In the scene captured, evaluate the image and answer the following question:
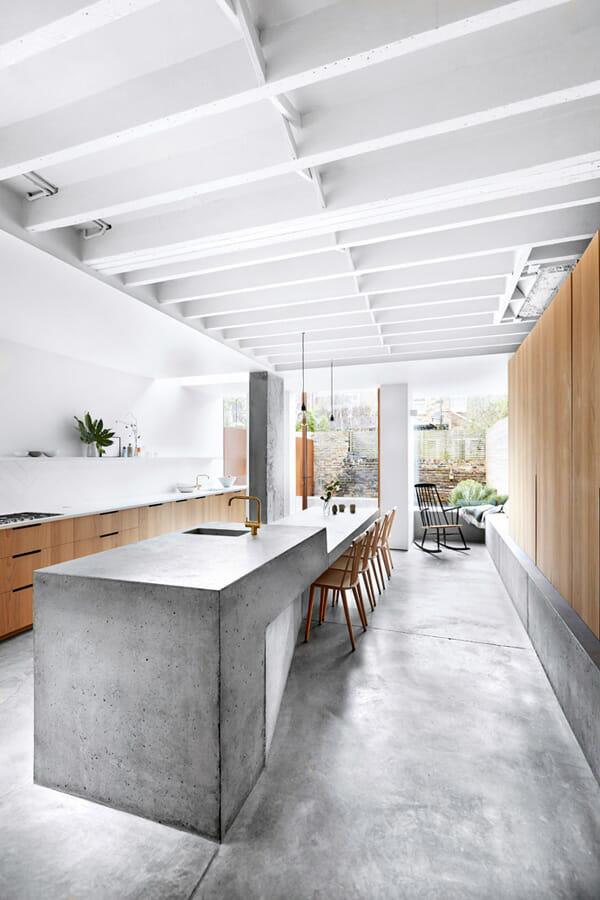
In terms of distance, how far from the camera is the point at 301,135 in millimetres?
1874

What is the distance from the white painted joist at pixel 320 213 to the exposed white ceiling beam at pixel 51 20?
117 cm

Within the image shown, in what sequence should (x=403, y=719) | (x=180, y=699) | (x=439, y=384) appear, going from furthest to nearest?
(x=439, y=384) < (x=403, y=719) < (x=180, y=699)

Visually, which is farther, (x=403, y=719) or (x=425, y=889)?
(x=403, y=719)

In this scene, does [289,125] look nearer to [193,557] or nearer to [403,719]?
[193,557]

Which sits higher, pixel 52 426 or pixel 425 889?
pixel 52 426

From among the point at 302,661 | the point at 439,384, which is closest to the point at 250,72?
the point at 302,661

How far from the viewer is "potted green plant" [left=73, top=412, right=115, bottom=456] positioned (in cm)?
525

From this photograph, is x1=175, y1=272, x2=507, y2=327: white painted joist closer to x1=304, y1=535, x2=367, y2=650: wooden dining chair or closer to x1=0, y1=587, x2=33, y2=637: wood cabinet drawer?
x1=304, y1=535, x2=367, y2=650: wooden dining chair

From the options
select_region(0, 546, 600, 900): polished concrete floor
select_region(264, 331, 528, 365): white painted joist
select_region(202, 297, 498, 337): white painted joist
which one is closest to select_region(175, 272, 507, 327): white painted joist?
select_region(202, 297, 498, 337): white painted joist

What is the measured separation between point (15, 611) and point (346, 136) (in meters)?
3.90

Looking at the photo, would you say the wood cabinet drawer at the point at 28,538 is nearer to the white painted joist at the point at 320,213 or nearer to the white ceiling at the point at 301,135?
the white ceiling at the point at 301,135

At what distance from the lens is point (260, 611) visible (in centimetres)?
202

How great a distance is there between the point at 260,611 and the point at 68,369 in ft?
14.1

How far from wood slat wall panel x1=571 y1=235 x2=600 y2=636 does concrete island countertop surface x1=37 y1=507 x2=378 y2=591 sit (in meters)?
1.46
